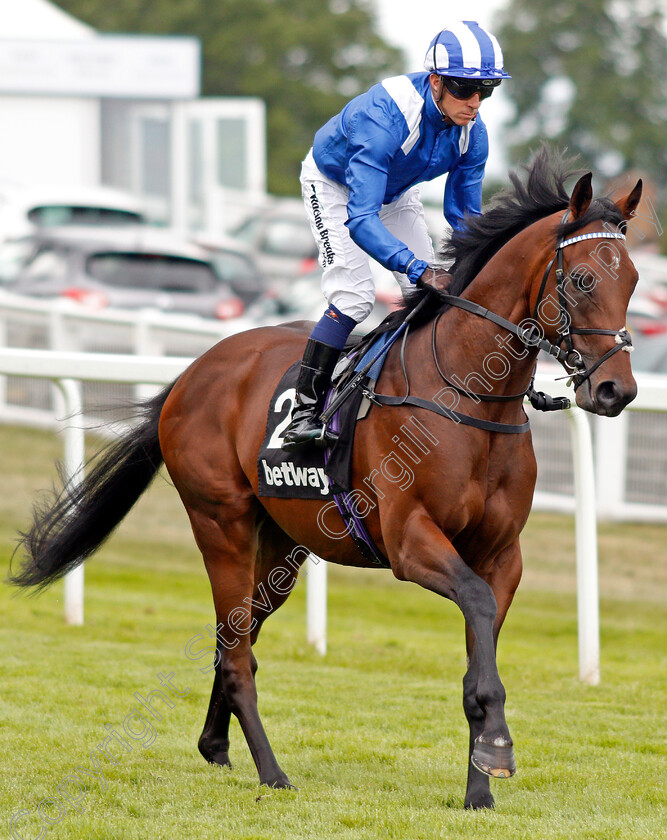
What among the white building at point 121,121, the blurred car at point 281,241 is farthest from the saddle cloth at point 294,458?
the white building at point 121,121

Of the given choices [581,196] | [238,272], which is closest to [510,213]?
[581,196]

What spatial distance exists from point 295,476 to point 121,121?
2285 cm

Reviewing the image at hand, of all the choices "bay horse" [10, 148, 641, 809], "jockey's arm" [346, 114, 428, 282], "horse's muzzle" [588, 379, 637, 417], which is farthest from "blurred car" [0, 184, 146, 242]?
"horse's muzzle" [588, 379, 637, 417]

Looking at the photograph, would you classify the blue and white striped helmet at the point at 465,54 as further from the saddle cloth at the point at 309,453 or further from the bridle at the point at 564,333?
the saddle cloth at the point at 309,453

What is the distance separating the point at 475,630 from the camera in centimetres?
371

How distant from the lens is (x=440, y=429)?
3971mm

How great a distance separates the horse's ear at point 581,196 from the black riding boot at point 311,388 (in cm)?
99

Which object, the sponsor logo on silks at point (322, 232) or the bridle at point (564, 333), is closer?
the bridle at point (564, 333)

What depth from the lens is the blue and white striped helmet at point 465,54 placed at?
4.09 metres

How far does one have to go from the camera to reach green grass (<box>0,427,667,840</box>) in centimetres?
387

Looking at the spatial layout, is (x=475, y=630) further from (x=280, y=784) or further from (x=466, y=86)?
(x=466, y=86)

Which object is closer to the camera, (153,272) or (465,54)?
(465,54)

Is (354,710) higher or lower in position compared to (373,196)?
lower

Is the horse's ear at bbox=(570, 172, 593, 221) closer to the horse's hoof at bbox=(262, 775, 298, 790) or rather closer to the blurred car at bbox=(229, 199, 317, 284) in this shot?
the horse's hoof at bbox=(262, 775, 298, 790)
